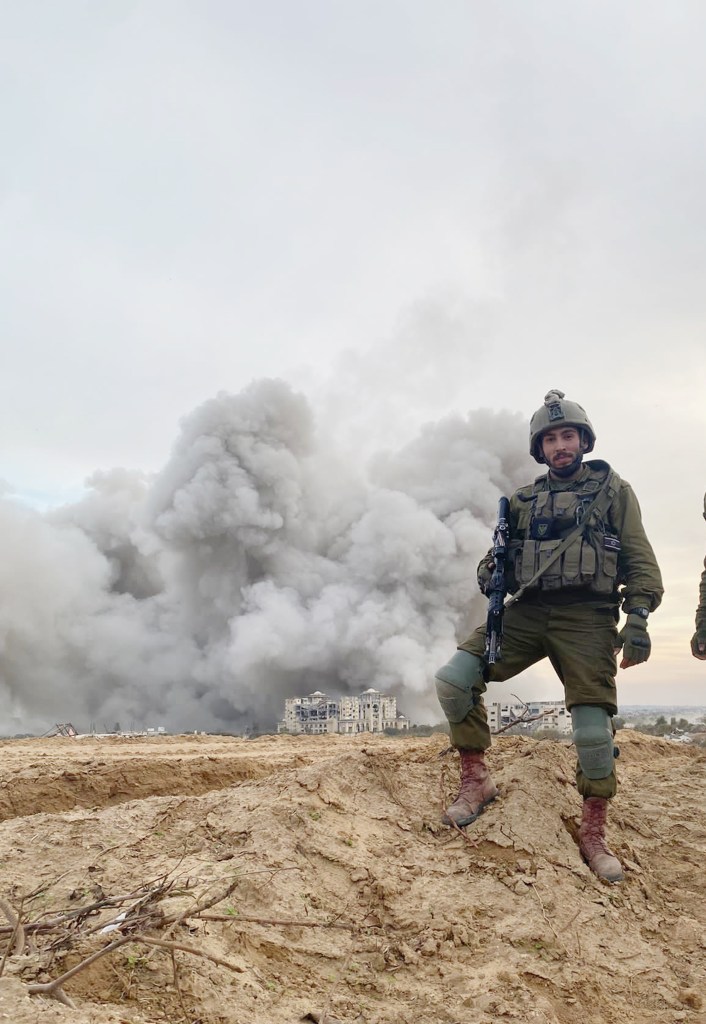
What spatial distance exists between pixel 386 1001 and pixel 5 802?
Result: 3113mm

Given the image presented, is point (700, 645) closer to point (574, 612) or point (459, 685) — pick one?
point (574, 612)

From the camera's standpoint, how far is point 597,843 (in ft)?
10.0

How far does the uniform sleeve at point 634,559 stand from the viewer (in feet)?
10.9

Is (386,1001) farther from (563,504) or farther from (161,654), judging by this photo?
(161,654)

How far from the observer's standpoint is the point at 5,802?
13.9ft

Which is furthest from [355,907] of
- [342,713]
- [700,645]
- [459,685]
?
[342,713]

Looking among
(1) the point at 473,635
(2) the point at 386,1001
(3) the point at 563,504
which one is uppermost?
(3) the point at 563,504

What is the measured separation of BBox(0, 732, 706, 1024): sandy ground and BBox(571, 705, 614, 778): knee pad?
302 mm

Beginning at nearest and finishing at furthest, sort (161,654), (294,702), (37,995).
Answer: (37,995) < (294,702) < (161,654)

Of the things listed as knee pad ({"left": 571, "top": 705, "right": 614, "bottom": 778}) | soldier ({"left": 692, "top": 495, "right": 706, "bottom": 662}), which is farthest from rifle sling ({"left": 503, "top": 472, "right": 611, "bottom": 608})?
soldier ({"left": 692, "top": 495, "right": 706, "bottom": 662})

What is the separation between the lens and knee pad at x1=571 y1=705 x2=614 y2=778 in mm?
3109

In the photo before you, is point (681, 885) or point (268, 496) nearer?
point (681, 885)

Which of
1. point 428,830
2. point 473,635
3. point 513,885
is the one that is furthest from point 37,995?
point 473,635

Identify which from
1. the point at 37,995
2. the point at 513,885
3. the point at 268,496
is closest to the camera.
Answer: the point at 37,995
